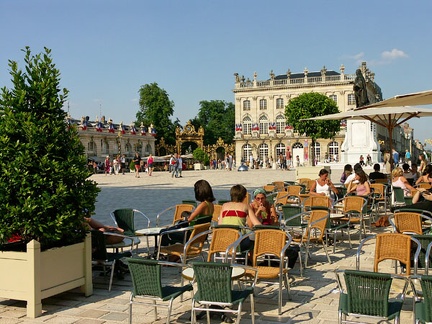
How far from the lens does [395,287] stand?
5727 millimetres

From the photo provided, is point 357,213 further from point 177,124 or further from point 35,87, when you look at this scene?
point 177,124

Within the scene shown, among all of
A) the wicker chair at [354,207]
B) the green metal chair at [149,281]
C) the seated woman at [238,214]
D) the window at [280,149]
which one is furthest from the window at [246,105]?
the green metal chair at [149,281]

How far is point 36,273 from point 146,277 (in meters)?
1.33

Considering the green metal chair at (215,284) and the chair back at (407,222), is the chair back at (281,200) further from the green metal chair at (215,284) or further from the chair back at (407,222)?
the green metal chair at (215,284)

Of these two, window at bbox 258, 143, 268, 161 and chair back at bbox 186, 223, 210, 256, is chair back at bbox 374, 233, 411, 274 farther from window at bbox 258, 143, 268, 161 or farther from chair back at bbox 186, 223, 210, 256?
window at bbox 258, 143, 268, 161

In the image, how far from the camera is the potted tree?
5109 millimetres

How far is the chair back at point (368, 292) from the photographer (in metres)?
3.71

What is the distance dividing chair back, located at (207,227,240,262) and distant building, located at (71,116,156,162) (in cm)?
5739

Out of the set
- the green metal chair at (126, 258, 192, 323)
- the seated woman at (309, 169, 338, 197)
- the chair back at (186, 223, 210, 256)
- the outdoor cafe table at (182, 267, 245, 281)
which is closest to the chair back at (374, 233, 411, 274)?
the outdoor cafe table at (182, 267, 245, 281)

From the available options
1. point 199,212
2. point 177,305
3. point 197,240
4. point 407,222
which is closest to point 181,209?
point 199,212

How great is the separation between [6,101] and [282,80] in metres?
74.6

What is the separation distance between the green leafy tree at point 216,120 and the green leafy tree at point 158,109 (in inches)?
365

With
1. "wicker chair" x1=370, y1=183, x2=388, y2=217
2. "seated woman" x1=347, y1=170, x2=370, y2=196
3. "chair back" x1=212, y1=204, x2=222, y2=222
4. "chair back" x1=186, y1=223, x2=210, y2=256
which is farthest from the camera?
"wicker chair" x1=370, y1=183, x2=388, y2=217

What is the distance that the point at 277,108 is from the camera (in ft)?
255
